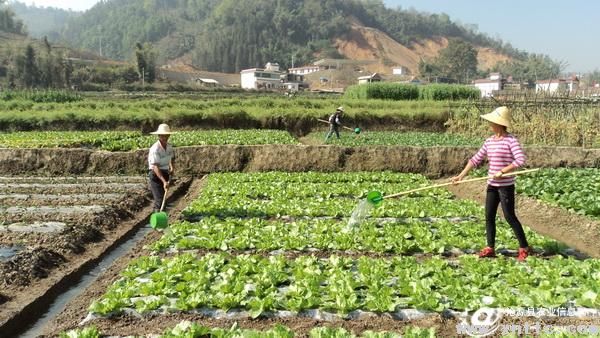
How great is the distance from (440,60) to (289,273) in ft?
502

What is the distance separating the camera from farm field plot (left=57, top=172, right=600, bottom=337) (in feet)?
19.4

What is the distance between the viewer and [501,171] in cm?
780

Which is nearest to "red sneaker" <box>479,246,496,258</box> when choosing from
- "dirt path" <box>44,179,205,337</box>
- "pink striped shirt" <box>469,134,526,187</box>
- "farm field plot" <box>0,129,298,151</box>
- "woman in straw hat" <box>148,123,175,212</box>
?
"pink striped shirt" <box>469,134,526,187</box>

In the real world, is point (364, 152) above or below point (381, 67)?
below

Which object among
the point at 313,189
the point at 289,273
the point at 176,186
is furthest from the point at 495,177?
the point at 176,186

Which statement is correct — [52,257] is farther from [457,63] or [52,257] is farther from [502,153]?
[457,63]

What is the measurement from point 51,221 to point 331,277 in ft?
23.5

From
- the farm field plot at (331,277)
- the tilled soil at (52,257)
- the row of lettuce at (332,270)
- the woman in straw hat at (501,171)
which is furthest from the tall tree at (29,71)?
the woman in straw hat at (501,171)

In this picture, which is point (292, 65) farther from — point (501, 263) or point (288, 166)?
point (501, 263)

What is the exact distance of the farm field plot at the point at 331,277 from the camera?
19.4ft

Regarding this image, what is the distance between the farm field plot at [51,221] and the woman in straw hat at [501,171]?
22.1 ft

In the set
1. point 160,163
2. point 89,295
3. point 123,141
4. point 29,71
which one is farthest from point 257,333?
point 29,71

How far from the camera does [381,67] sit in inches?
6727

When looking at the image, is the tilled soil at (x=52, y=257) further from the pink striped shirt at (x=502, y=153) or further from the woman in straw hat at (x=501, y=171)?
the pink striped shirt at (x=502, y=153)
